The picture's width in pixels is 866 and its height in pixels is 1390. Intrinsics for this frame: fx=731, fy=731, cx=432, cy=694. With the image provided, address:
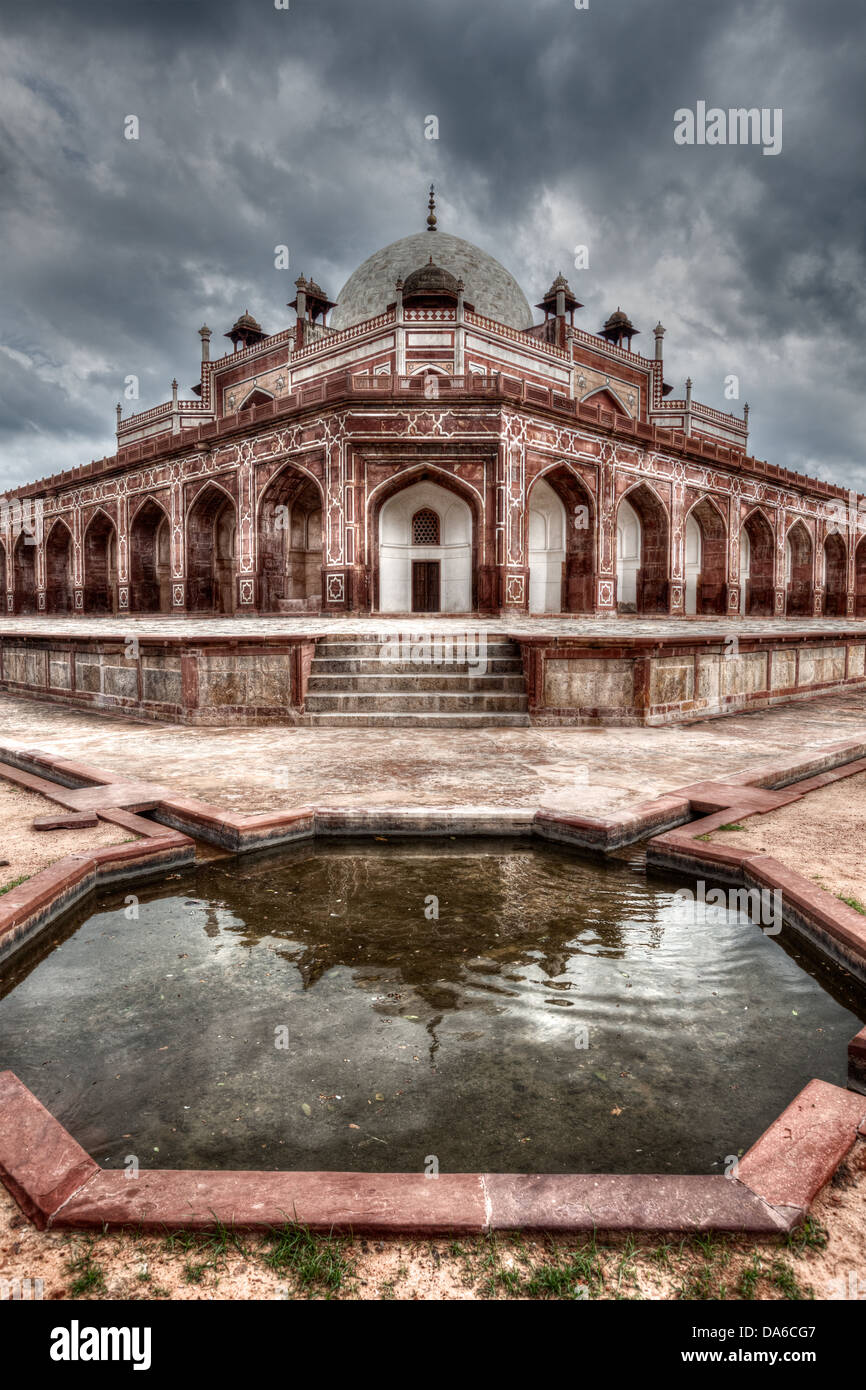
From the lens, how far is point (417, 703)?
7.36 meters

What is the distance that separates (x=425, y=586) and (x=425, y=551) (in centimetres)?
84

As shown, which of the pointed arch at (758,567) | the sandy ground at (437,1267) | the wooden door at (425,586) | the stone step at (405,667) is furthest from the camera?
the pointed arch at (758,567)

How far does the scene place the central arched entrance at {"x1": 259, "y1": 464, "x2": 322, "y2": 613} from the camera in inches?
731

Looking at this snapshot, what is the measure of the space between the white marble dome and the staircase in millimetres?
18088

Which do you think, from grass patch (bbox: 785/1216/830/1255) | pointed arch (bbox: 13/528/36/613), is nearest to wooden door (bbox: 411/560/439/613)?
grass patch (bbox: 785/1216/830/1255)

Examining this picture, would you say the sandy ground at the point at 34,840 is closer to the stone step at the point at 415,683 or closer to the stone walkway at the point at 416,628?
the stone walkway at the point at 416,628

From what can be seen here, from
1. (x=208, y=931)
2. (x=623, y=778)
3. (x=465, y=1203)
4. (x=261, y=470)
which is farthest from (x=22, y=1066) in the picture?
(x=261, y=470)

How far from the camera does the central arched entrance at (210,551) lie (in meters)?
20.8

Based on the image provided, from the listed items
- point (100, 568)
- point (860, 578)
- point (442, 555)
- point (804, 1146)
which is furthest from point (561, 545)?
point (804, 1146)

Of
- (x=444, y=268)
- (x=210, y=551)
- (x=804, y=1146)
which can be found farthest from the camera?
(x=444, y=268)

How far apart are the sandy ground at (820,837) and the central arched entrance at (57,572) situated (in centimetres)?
2734

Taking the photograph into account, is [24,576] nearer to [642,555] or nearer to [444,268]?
[444,268]

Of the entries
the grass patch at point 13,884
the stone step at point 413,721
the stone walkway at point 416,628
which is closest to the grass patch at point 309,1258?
the grass patch at point 13,884
